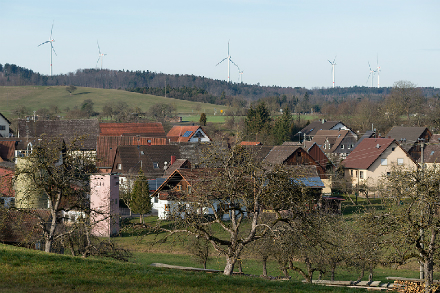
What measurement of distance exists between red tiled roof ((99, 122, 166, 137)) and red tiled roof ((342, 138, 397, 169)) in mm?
36821

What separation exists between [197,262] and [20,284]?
18.0 metres

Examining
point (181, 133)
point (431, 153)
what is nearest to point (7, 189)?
point (431, 153)

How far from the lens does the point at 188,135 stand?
91.4 meters

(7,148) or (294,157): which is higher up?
(7,148)

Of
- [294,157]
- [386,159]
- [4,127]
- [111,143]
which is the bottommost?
[386,159]

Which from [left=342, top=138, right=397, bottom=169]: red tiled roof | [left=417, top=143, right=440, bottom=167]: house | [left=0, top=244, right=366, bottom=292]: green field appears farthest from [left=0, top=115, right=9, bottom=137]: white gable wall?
[left=0, top=244, right=366, bottom=292]: green field

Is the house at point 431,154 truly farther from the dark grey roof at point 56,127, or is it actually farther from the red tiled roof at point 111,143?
the dark grey roof at point 56,127

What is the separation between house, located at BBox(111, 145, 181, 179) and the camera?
57.4 meters

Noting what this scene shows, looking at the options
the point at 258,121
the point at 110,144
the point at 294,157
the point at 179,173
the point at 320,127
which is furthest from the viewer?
the point at 320,127

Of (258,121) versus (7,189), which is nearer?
(7,189)

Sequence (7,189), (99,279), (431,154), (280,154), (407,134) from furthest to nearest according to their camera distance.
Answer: (407,134)
(431,154)
(280,154)
(7,189)
(99,279)

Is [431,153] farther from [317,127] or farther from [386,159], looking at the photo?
[317,127]

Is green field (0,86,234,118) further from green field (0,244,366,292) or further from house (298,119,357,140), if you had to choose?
green field (0,244,366,292)

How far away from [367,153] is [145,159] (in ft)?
90.2
